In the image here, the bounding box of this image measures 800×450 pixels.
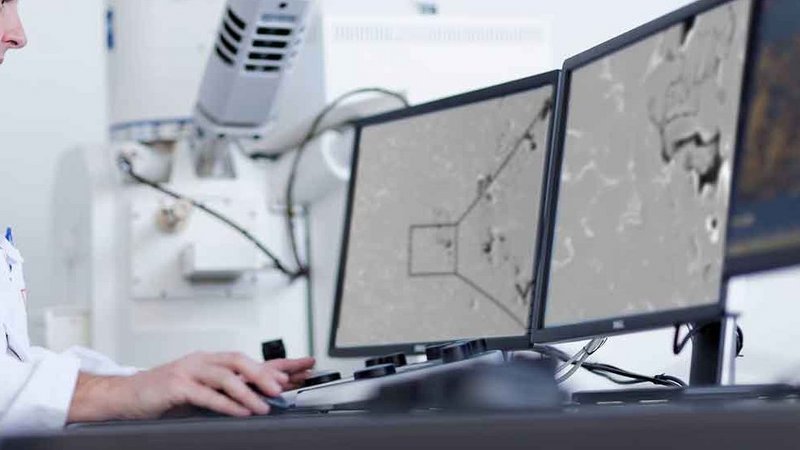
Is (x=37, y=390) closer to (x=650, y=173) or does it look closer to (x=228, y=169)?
(x=650, y=173)

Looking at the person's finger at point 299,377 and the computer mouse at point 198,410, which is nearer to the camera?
the computer mouse at point 198,410

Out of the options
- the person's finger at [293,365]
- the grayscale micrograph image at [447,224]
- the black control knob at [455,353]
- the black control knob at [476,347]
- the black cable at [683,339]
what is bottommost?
the person's finger at [293,365]

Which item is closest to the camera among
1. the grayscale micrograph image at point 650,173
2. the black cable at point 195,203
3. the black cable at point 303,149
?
the grayscale micrograph image at point 650,173

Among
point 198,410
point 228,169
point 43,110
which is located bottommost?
point 198,410

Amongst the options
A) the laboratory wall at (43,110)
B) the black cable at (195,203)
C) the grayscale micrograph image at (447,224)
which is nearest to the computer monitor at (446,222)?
the grayscale micrograph image at (447,224)

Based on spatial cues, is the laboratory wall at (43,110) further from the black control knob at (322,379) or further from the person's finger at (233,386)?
the person's finger at (233,386)

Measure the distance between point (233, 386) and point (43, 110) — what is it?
216cm

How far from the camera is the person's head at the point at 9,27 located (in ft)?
5.11

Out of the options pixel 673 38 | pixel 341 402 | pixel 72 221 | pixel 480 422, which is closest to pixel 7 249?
pixel 341 402

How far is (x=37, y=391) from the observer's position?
3.51 feet

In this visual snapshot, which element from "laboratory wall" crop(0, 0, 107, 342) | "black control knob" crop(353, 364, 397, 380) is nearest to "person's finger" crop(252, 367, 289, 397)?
"black control knob" crop(353, 364, 397, 380)

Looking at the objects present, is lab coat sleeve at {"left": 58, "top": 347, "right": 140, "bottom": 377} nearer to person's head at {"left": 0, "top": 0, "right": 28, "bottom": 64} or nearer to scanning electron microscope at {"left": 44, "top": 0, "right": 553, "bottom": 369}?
person's head at {"left": 0, "top": 0, "right": 28, "bottom": 64}

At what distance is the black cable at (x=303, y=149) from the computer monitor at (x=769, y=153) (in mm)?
1180

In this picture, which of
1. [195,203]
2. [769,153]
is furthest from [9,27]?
[769,153]
